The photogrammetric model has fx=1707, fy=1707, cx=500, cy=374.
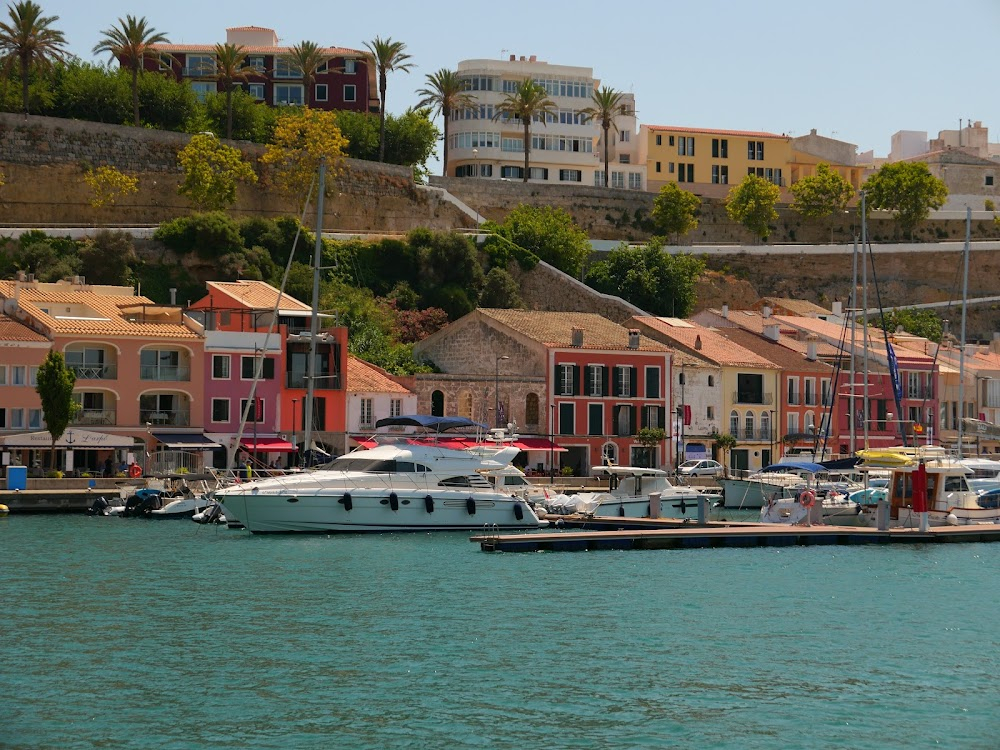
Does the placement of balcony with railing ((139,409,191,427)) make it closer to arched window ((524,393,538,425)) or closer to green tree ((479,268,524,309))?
arched window ((524,393,538,425))

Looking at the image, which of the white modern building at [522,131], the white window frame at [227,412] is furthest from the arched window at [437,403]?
the white modern building at [522,131]

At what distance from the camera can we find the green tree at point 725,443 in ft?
219

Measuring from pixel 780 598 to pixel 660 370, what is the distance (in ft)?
109

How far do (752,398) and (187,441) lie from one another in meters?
23.8

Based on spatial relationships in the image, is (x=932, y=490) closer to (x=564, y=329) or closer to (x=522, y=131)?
(x=564, y=329)

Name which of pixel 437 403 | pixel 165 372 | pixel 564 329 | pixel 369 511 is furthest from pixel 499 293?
pixel 369 511

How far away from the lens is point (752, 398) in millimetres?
68500

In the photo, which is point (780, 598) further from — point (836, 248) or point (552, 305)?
point (836, 248)

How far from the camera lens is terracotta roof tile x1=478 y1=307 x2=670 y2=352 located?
211ft

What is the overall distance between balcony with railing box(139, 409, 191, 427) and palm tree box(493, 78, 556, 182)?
1468 inches

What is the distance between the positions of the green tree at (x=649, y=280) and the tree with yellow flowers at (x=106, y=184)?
22.2 m

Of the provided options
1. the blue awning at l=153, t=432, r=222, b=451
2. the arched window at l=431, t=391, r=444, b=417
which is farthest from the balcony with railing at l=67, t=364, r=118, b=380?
the arched window at l=431, t=391, r=444, b=417

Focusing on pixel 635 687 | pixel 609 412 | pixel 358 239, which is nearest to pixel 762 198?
pixel 358 239

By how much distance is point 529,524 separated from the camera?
44.6 m
